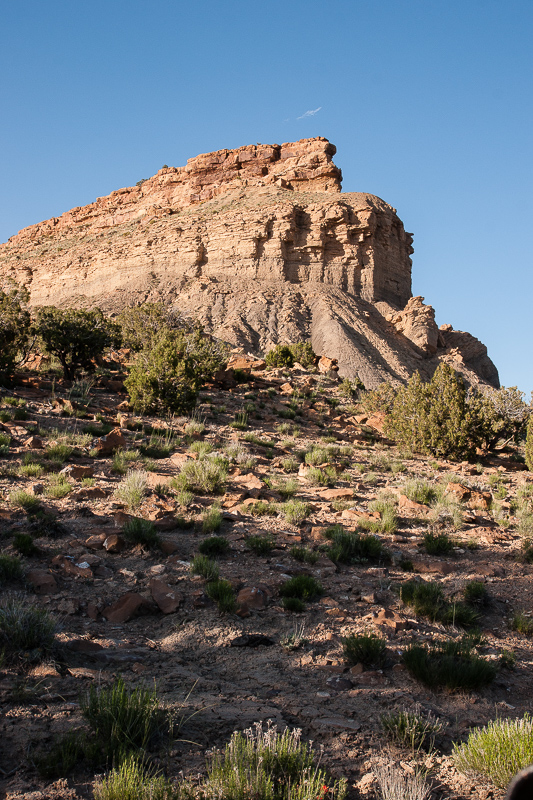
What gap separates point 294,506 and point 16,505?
400 cm

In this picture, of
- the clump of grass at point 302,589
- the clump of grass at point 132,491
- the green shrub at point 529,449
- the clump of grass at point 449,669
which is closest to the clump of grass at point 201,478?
the clump of grass at point 132,491

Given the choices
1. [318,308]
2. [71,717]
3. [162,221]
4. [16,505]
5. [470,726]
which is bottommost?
[470,726]

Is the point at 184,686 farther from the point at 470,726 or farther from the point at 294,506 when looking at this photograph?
the point at 294,506

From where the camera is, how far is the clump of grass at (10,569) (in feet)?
16.3

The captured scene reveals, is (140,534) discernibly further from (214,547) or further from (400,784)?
(400,784)

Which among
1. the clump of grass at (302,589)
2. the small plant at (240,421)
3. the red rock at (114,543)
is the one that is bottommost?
the clump of grass at (302,589)

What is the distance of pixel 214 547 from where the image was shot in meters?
6.47

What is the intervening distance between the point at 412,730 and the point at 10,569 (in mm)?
3920

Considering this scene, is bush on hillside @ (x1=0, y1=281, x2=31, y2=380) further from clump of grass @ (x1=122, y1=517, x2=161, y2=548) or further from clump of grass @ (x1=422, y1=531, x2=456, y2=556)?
clump of grass @ (x1=422, y1=531, x2=456, y2=556)

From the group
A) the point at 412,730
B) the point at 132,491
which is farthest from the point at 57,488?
the point at 412,730

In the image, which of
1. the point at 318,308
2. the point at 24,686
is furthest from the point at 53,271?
the point at 24,686

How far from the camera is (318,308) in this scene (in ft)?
135

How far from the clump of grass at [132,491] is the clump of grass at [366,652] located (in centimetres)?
430

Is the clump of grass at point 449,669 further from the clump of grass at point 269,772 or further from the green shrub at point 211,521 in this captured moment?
the green shrub at point 211,521
